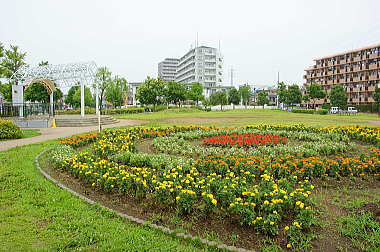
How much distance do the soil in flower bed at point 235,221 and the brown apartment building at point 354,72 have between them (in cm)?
5469

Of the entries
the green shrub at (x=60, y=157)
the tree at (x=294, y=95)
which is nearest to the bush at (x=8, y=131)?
the green shrub at (x=60, y=157)

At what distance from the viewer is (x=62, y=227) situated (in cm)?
404

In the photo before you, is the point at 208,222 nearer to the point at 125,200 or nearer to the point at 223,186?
the point at 223,186

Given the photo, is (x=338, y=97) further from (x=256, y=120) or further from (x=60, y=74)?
(x=60, y=74)

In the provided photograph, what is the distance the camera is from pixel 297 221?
3910 millimetres

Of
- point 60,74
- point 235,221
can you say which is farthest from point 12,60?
point 235,221

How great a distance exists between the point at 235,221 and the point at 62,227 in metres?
2.73

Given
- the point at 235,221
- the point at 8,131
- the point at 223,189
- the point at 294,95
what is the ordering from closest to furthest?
the point at 235,221 < the point at 223,189 < the point at 8,131 < the point at 294,95

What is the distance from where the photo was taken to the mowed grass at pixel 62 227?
3559 mm

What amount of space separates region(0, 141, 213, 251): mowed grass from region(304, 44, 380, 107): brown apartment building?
5854cm

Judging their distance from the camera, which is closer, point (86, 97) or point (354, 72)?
point (354, 72)

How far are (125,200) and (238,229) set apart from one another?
7.68ft

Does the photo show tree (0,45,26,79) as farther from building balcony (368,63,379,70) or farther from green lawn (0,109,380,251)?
building balcony (368,63,379,70)

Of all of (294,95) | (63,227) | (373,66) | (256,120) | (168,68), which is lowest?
(63,227)
